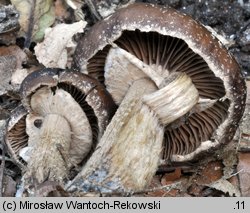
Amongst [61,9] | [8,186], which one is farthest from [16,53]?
[8,186]

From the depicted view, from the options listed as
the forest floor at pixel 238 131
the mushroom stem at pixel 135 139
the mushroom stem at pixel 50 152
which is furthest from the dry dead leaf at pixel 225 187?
the mushroom stem at pixel 50 152


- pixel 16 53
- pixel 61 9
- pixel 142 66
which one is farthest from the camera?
pixel 61 9

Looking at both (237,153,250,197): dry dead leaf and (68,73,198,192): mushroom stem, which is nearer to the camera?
(68,73,198,192): mushroom stem

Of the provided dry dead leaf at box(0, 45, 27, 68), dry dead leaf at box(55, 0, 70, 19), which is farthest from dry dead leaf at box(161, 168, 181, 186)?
dry dead leaf at box(55, 0, 70, 19)

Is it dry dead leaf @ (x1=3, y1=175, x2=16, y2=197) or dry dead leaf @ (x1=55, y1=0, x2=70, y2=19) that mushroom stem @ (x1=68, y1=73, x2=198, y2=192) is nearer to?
dry dead leaf @ (x1=3, y1=175, x2=16, y2=197)

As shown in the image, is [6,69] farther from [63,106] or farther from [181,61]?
[181,61]
